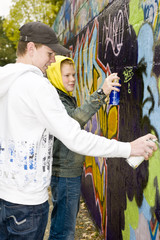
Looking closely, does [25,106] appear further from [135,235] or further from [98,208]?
[98,208]

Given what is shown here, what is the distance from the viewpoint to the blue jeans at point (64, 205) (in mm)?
2932

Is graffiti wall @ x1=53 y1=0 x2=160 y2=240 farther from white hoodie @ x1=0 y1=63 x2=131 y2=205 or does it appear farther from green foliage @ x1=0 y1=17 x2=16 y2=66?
green foliage @ x1=0 y1=17 x2=16 y2=66

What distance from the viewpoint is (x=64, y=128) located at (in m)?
1.81

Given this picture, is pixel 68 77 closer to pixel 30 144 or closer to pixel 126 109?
pixel 126 109

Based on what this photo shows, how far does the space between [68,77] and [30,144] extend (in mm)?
1287

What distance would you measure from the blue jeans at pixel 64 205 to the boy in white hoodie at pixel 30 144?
940 millimetres

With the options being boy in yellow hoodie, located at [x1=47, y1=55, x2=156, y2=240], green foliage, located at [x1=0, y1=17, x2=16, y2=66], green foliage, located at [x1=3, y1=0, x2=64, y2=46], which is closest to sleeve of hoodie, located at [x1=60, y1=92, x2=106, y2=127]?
boy in yellow hoodie, located at [x1=47, y1=55, x2=156, y2=240]

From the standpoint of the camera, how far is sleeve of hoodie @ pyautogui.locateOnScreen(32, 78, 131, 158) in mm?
1777

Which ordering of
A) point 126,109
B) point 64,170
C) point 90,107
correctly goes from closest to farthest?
point 90,107 → point 64,170 → point 126,109

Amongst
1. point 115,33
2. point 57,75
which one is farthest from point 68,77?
point 115,33

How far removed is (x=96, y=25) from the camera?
4.22m

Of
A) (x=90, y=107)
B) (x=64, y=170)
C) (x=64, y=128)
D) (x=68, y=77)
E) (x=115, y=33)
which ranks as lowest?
(x=64, y=170)

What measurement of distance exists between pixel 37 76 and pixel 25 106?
0.19 metres

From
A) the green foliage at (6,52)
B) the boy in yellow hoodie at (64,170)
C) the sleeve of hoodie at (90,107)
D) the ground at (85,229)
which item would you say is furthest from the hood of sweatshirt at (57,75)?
the green foliage at (6,52)
